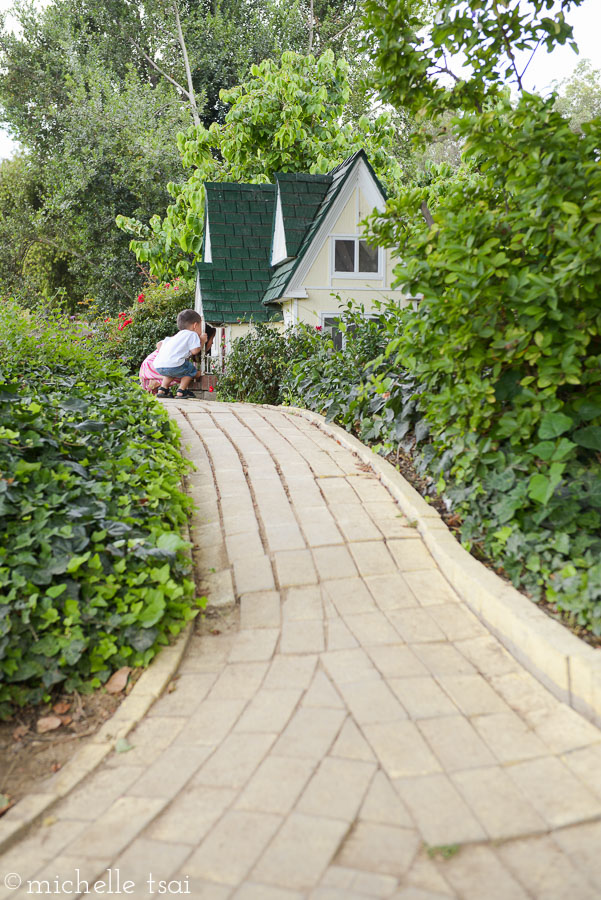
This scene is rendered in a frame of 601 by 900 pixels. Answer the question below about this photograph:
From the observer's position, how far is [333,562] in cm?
419

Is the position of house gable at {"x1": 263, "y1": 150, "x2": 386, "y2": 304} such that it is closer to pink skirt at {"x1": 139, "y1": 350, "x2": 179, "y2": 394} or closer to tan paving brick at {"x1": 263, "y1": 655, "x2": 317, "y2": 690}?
pink skirt at {"x1": 139, "y1": 350, "x2": 179, "y2": 394}

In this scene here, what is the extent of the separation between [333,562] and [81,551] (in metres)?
1.47

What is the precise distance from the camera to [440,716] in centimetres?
288

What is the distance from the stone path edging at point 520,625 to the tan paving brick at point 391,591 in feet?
0.94

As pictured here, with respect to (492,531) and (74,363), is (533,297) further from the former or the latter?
(74,363)

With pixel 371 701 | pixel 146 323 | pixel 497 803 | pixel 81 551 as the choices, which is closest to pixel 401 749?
pixel 371 701

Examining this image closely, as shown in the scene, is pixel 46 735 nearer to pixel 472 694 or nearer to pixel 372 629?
pixel 372 629

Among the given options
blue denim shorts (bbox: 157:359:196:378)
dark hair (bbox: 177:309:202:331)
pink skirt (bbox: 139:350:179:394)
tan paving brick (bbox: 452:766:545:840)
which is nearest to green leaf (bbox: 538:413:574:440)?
tan paving brick (bbox: 452:766:545:840)

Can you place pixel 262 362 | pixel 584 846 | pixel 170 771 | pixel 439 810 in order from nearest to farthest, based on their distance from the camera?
pixel 584 846 < pixel 439 810 < pixel 170 771 < pixel 262 362

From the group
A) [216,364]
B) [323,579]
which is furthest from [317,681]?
[216,364]

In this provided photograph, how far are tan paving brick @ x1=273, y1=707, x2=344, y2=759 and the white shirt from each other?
8.05m

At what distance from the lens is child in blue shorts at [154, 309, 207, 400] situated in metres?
10.4


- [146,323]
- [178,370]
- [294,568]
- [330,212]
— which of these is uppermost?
[330,212]

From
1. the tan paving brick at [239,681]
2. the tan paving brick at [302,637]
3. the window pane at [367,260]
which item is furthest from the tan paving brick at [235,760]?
the window pane at [367,260]
